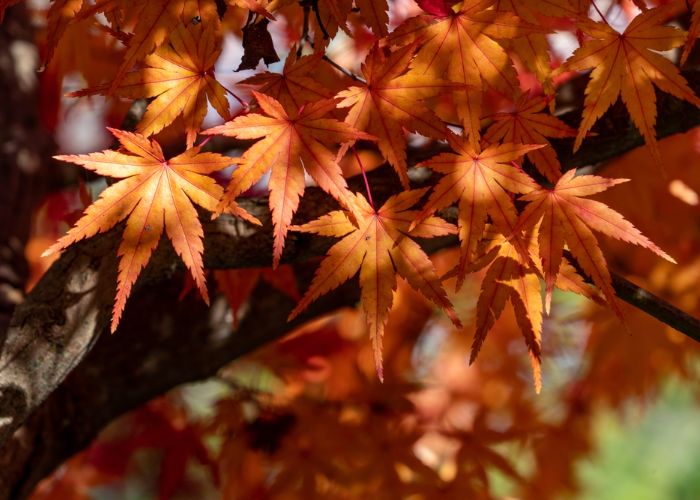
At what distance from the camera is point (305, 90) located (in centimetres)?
89

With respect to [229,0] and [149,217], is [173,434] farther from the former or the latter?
[229,0]

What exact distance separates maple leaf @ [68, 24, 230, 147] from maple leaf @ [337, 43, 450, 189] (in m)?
0.14

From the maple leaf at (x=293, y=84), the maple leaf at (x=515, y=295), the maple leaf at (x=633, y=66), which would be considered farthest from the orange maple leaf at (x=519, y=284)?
the maple leaf at (x=293, y=84)

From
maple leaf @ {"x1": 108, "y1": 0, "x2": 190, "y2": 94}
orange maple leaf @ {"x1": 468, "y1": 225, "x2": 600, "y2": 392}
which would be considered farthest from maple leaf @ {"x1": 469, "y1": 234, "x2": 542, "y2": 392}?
maple leaf @ {"x1": 108, "y1": 0, "x2": 190, "y2": 94}

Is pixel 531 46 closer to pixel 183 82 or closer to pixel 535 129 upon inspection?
pixel 535 129

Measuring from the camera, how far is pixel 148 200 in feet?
2.84

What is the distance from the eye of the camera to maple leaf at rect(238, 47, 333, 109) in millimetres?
885

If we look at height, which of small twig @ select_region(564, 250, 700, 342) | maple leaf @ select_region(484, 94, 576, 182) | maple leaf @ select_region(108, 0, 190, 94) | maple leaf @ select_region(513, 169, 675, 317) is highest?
maple leaf @ select_region(484, 94, 576, 182)

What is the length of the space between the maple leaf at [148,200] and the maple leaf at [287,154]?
0.10 ft

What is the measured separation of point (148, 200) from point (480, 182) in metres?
0.33

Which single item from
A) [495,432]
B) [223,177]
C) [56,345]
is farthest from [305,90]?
[495,432]

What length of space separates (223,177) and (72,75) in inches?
26.9

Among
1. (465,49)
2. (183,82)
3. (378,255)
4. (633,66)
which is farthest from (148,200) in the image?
(633,66)

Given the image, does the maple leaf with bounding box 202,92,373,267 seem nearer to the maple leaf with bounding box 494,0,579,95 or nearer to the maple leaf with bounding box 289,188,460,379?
the maple leaf with bounding box 289,188,460,379
